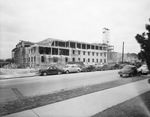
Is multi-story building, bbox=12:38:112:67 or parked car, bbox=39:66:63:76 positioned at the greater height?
multi-story building, bbox=12:38:112:67

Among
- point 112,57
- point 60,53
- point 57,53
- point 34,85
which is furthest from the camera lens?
point 112,57

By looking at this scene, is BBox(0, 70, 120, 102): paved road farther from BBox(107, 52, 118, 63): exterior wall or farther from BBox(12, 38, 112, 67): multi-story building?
BBox(107, 52, 118, 63): exterior wall

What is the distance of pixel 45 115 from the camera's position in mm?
4328

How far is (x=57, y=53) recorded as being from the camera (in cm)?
4556

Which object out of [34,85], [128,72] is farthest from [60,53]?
[34,85]

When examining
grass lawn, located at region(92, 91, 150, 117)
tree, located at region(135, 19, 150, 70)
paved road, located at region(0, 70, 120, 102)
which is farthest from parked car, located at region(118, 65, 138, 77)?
tree, located at region(135, 19, 150, 70)

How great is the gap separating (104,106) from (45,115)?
253cm

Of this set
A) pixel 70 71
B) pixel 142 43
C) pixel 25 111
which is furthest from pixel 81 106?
pixel 70 71

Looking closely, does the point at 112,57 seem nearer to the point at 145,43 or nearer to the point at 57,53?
the point at 57,53

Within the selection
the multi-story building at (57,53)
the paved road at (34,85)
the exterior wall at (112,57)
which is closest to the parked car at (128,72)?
the paved road at (34,85)

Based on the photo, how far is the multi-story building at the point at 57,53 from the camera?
4020 centimetres

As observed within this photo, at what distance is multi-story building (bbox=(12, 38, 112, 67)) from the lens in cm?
4020

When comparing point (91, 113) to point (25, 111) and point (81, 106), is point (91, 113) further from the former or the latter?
point (25, 111)

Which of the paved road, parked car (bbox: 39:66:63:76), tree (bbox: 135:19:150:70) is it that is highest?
tree (bbox: 135:19:150:70)
